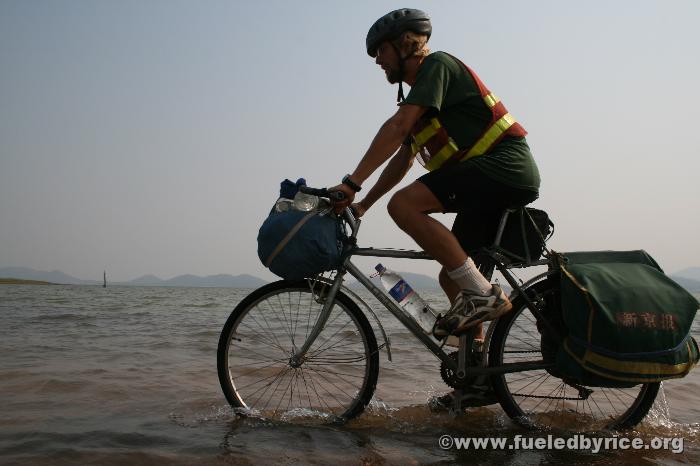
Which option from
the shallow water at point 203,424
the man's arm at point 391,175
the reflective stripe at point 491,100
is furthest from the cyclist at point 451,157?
the shallow water at point 203,424

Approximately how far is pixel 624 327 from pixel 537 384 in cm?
81

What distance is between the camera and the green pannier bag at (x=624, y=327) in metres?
3.00

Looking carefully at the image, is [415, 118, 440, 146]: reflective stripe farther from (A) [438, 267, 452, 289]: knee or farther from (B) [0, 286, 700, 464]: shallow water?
(B) [0, 286, 700, 464]: shallow water

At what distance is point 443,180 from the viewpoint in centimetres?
321

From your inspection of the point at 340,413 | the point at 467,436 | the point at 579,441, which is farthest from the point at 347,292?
the point at 579,441

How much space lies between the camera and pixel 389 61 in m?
3.39

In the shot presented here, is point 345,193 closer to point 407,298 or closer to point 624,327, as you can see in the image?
point 407,298

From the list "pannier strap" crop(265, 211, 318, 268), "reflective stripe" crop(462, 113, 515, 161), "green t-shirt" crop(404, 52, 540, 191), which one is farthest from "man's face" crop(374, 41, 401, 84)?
"pannier strap" crop(265, 211, 318, 268)

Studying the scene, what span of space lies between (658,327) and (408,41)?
2.11 metres

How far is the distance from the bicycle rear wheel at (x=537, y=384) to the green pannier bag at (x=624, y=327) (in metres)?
0.21

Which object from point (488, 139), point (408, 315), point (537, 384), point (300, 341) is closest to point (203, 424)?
point (300, 341)

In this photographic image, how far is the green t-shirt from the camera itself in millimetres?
3062

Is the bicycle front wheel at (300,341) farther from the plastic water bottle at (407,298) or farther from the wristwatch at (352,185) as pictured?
the wristwatch at (352,185)

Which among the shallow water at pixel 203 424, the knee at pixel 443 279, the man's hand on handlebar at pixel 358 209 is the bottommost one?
the shallow water at pixel 203 424
